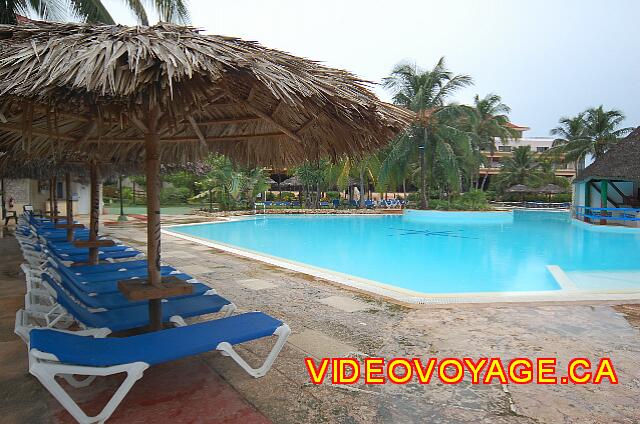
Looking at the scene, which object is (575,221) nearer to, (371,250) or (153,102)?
(371,250)

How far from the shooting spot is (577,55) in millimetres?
22719

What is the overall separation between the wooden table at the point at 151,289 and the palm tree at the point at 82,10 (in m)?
10.7

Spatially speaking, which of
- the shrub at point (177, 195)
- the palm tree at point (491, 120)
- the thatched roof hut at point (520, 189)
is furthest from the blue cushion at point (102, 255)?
the thatched roof hut at point (520, 189)

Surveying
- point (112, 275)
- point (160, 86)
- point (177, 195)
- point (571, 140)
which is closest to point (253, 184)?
point (177, 195)

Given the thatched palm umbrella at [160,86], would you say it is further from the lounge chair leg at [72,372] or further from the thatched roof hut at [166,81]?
the lounge chair leg at [72,372]

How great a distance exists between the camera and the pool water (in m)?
9.23

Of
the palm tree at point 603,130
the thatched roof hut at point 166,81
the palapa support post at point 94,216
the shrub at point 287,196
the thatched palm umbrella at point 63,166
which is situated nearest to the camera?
the thatched roof hut at point 166,81

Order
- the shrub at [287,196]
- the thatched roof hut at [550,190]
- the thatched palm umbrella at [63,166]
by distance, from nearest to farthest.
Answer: the thatched palm umbrella at [63,166]
the shrub at [287,196]
the thatched roof hut at [550,190]

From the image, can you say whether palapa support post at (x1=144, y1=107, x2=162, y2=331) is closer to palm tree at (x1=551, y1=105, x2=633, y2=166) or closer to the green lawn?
the green lawn

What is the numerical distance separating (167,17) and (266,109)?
11017mm

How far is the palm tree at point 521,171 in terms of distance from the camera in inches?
1607

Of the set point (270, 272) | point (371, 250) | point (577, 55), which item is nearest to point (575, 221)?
point (577, 55)

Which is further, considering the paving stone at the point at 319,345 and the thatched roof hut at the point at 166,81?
the paving stone at the point at 319,345

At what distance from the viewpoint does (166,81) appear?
2758 millimetres
